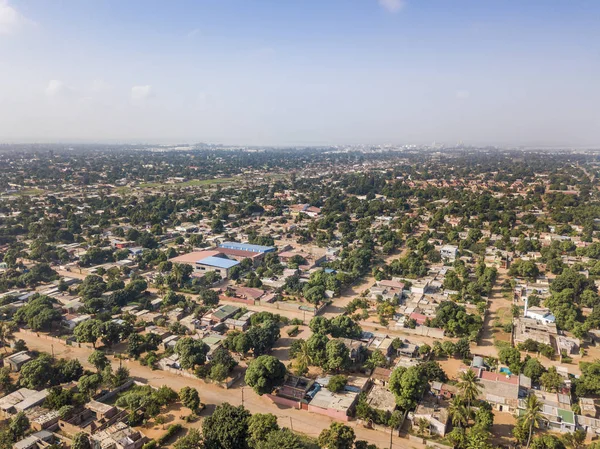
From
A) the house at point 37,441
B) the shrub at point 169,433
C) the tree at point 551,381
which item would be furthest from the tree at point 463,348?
the house at point 37,441

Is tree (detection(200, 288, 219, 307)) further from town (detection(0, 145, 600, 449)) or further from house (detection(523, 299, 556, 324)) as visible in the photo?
house (detection(523, 299, 556, 324))

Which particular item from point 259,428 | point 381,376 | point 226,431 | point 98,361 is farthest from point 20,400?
point 381,376

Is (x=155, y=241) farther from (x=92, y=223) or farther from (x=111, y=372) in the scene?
(x=111, y=372)

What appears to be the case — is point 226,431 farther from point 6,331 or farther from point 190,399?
point 6,331

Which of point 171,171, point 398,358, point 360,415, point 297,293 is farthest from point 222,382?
point 171,171

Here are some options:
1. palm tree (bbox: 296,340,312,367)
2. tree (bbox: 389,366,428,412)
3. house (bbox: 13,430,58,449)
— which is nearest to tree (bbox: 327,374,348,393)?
palm tree (bbox: 296,340,312,367)

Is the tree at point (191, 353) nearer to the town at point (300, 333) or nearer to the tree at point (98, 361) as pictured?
the town at point (300, 333)
